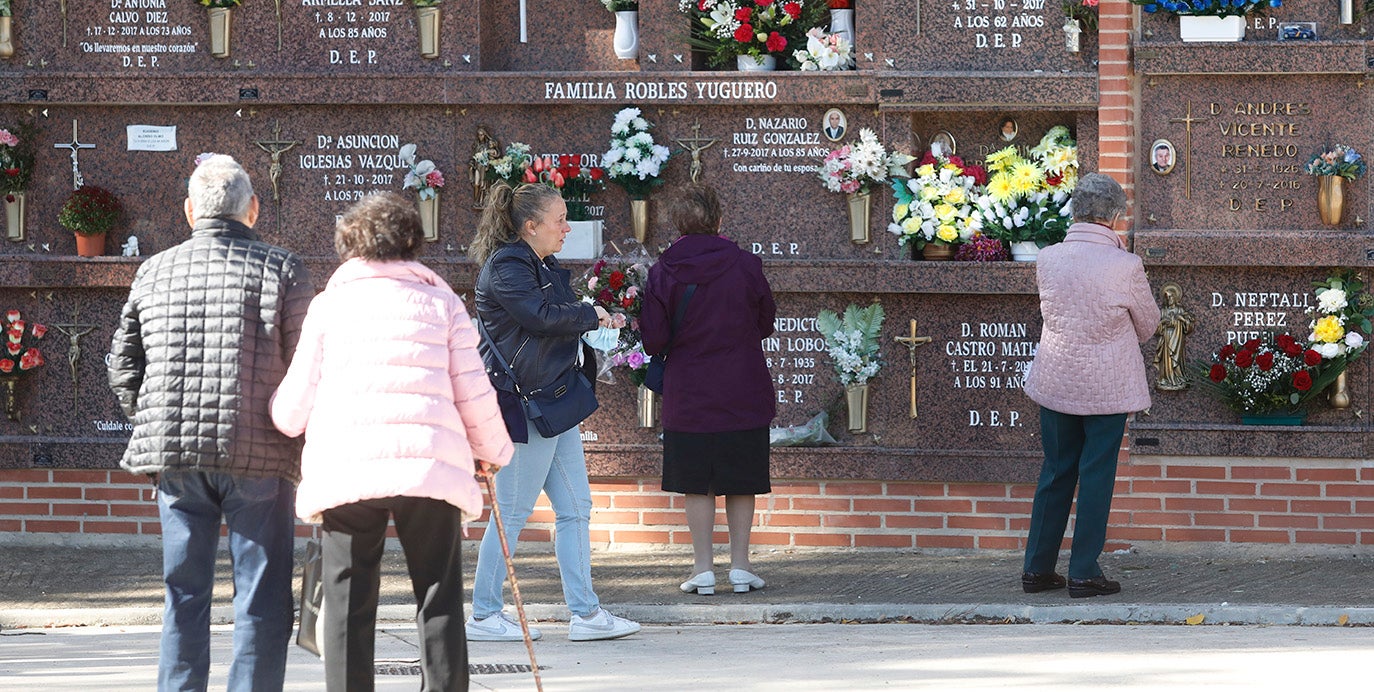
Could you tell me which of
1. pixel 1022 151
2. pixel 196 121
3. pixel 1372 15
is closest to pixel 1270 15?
pixel 1372 15

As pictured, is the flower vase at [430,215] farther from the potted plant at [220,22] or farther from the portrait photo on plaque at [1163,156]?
the portrait photo on plaque at [1163,156]

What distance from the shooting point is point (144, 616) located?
6.68m

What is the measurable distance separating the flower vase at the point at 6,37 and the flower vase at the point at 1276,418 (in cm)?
581

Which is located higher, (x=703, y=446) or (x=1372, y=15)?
(x=1372, y=15)

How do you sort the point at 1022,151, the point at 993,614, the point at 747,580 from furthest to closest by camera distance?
the point at 1022,151, the point at 747,580, the point at 993,614

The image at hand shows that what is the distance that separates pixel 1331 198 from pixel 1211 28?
882 millimetres

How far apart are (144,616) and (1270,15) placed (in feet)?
17.3

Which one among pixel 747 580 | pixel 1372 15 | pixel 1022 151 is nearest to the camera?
pixel 747 580

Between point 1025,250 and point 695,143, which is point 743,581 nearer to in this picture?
point 1025,250

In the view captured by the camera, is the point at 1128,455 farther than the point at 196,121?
No

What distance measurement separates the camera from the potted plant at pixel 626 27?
25.8 feet

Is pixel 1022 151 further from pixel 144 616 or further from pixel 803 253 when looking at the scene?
pixel 144 616

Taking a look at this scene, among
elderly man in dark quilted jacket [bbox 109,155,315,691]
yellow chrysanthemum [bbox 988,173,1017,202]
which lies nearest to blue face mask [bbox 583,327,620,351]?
yellow chrysanthemum [bbox 988,173,1017,202]

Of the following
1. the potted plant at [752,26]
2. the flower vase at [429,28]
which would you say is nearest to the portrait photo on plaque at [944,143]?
the potted plant at [752,26]
